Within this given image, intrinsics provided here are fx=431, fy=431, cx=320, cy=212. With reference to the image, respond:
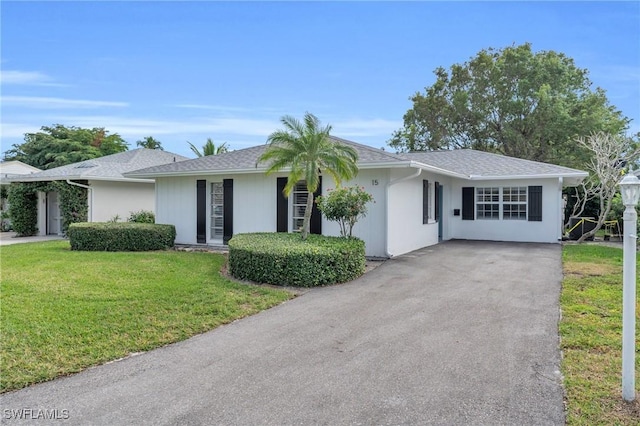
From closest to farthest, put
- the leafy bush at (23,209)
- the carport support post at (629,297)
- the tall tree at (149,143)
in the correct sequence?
the carport support post at (629,297) < the leafy bush at (23,209) < the tall tree at (149,143)

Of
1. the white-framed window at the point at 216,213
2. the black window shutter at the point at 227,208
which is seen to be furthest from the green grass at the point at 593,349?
the white-framed window at the point at 216,213

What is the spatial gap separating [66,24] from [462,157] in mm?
14522

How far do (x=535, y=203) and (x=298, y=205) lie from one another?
844cm

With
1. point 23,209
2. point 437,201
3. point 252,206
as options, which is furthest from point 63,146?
point 437,201

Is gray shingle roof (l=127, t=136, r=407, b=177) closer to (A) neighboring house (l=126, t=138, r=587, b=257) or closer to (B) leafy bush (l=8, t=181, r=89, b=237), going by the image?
(A) neighboring house (l=126, t=138, r=587, b=257)

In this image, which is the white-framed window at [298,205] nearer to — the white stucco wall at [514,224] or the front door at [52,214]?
the white stucco wall at [514,224]

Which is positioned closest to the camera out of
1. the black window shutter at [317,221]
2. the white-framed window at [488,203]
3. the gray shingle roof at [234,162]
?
the gray shingle roof at [234,162]

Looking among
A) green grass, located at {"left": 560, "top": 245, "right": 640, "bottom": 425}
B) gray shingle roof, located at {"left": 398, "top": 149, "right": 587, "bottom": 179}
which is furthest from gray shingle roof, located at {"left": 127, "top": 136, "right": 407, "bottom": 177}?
green grass, located at {"left": 560, "top": 245, "right": 640, "bottom": 425}

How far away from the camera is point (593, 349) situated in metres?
4.55

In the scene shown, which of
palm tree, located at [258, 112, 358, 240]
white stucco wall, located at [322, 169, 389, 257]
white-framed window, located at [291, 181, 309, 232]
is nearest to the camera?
palm tree, located at [258, 112, 358, 240]

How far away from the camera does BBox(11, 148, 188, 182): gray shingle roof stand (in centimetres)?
1647

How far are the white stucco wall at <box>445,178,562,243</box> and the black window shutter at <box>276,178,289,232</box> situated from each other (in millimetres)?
6948

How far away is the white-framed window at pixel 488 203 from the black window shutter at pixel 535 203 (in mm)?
1107

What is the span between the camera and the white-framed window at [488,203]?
51.8ft
